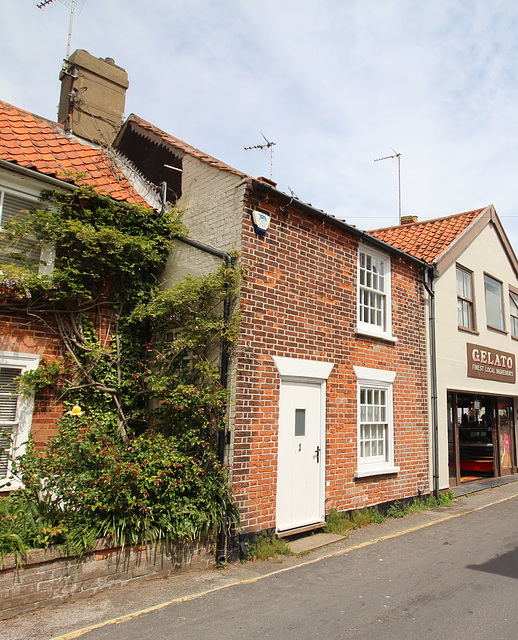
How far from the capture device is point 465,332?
1307cm

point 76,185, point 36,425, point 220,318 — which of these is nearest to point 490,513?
point 220,318

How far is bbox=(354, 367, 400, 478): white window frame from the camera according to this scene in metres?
9.06

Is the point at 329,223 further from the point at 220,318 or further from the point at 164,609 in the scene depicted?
the point at 164,609

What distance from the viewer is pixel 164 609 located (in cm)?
506

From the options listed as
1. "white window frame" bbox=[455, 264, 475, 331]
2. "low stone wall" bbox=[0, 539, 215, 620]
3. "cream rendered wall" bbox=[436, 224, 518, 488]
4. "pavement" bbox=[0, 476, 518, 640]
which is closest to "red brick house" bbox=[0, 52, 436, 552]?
"pavement" bbox=[0, 476, 518, 640]

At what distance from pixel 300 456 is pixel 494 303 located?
10.2m

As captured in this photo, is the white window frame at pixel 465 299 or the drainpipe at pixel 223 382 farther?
the white window frame at pixel 465 299

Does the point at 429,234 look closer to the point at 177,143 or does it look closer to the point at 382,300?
the point at 382,300

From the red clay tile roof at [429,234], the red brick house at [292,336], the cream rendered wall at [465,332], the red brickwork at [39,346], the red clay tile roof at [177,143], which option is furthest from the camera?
the red clay tile roof at [429,234]

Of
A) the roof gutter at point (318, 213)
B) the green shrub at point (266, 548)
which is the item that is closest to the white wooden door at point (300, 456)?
the green shrub at point (266, 548)

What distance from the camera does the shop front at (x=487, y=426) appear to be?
14.1m

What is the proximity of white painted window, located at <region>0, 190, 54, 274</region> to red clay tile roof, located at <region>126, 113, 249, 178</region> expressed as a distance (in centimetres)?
291

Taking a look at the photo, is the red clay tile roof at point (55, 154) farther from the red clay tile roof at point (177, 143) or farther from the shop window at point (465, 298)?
the shop window at point (465, 298)

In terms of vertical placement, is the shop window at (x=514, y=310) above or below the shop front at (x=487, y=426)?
above
